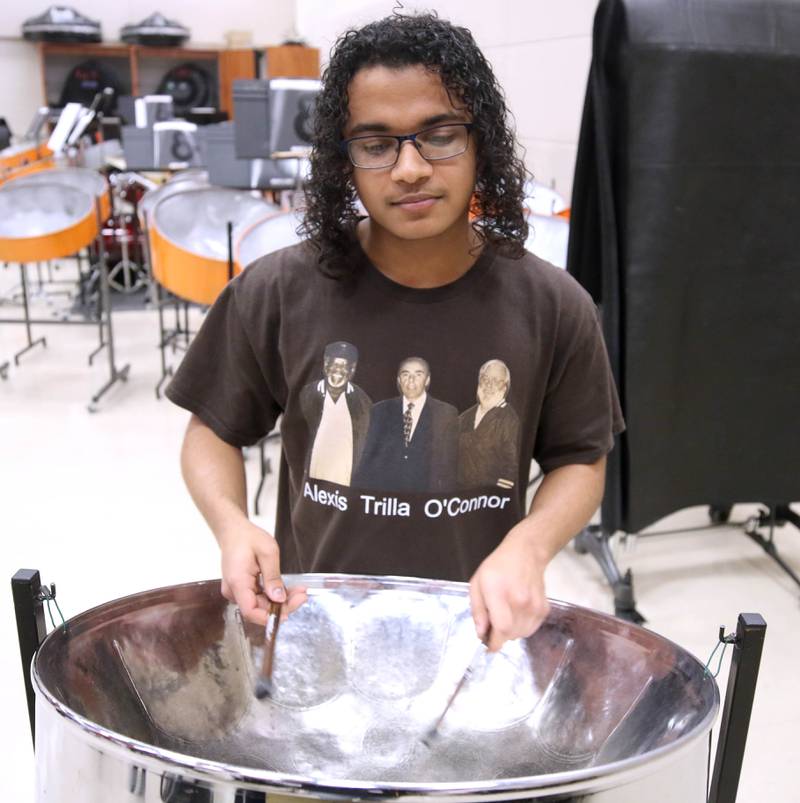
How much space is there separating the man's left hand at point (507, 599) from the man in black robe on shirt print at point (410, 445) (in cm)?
19

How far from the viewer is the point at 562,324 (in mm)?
858

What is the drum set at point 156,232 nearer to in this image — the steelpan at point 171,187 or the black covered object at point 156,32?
the steelpan at point 171,187

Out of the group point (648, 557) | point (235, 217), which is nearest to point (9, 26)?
point (235, 217)

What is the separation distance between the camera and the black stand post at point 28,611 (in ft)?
2.11

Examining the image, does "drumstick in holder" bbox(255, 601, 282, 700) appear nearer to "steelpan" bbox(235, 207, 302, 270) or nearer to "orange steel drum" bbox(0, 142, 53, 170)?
"steelpan" bbox(235, 207, 302, 270)

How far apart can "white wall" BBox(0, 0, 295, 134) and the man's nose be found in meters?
9.54

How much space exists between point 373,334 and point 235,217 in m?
2.35

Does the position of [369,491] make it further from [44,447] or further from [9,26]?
[9,26]

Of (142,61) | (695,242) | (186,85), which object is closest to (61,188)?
(695,242)

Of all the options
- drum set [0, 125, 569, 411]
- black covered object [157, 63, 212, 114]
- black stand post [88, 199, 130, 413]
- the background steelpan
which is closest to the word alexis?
the background steelpan

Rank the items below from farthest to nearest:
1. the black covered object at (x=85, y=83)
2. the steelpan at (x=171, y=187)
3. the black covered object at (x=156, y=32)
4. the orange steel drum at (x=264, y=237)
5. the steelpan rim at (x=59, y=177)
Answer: the black covered object at (x=85, y=83) → the black covered object at (x=156, y=32) → the steelpan rim at (x=59, y=177) → the steelpan at (x=171, y=187) → the orange steel drum at (x=264, y=237)

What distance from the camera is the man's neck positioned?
85 centimetres

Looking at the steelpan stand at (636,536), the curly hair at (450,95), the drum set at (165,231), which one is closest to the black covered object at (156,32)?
the drum set at (165,231)

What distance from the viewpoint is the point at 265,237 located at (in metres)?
2.47
